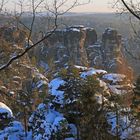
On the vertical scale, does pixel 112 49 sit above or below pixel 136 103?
below

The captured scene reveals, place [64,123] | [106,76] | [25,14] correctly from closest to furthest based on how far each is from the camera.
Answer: [25,14]
[64,123]
[106,76]

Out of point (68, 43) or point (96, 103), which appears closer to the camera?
point (96, 103)

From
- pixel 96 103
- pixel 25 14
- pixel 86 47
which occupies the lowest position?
pixel 86 47

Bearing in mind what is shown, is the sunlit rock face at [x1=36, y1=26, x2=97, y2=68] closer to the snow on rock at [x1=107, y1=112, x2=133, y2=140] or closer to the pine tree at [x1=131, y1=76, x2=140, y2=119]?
the pine tree at [x1=131, y1=76, x2=140, y2=119]

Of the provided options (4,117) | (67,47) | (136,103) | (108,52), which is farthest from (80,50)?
(136,103)

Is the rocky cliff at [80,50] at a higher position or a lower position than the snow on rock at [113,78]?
lower

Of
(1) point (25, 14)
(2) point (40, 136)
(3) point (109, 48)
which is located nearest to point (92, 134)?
(2) point (40, 136)

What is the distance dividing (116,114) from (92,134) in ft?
6.96

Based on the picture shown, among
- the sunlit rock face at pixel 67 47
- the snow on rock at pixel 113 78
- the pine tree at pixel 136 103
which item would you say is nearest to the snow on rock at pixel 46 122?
the pine tree at pixel 136 103

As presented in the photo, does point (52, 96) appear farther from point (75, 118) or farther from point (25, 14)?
point (25, 14)

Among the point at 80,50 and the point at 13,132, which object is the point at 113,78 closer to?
the point at 13,132

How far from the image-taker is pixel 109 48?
8100 cm

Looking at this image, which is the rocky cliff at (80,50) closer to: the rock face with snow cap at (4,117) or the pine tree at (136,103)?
the rock face with snow cap at (4,117)

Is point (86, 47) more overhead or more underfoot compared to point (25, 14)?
more underfoot
